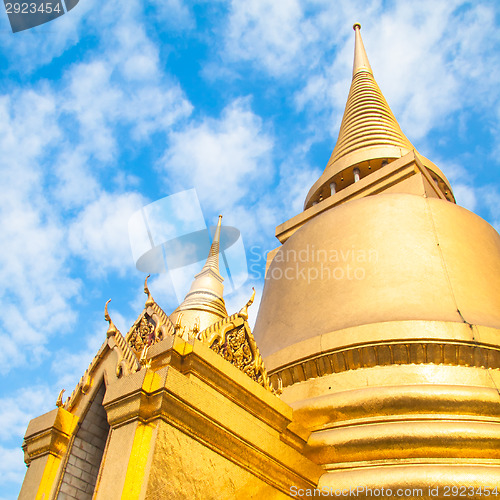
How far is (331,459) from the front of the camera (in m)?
4.87

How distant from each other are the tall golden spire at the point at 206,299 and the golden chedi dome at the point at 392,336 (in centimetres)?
592

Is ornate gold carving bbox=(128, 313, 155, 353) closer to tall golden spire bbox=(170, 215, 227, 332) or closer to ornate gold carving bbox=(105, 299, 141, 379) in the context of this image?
ornate gold carving bbox=(105, 299, 141, 379)

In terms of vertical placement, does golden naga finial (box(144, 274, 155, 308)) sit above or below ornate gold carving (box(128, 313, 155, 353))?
above

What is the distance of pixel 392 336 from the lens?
5340 mm

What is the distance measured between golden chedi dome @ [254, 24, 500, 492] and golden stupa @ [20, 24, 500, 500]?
17 mm

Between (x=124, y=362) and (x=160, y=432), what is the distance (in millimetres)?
896

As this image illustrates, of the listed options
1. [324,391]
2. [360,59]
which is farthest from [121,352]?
[360,59]

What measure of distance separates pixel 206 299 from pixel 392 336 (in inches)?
390

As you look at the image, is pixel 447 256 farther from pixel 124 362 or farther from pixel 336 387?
pixel 124 362

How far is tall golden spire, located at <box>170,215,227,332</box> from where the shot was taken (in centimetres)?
1398

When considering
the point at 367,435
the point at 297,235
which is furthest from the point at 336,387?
the point at 297,235

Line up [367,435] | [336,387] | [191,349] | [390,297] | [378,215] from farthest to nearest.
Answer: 1. [378,215]
2. [390,297]
3. [336,387]
4. [367,435]
5. [191,349]

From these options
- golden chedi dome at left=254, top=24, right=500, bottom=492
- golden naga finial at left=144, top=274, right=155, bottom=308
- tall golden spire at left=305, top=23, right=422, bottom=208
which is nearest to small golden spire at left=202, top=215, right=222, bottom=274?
tall golden spire at left=305, top=23, right=422, bottom=208

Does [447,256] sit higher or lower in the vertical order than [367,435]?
higher
